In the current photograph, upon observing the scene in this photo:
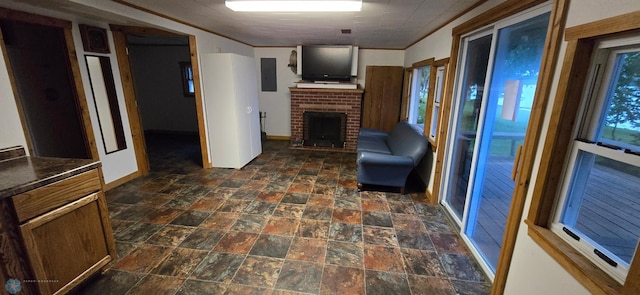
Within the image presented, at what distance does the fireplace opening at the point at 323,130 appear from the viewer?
18.1ft

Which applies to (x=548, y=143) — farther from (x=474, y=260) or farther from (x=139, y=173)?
(x=139, y=173)

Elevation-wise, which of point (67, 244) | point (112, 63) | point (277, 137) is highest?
point (112, 63)

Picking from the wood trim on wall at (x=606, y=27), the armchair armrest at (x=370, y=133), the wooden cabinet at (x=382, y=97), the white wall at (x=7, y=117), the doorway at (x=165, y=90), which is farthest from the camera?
the doorway at (x=165, y=90)

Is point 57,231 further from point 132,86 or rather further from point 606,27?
point 606,27

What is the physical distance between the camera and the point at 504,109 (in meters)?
2.01

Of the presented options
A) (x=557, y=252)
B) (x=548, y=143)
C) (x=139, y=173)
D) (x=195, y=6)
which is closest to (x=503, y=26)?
(x=548, y=143)

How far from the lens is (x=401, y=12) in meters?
2.64

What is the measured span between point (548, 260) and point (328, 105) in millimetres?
4564

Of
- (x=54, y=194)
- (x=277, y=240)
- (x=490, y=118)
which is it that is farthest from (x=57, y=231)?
(x=490, y=118)

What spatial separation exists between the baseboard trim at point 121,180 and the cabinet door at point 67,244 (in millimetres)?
1890

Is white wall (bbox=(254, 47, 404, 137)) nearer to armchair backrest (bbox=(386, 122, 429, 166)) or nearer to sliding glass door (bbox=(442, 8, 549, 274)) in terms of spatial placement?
armchair backrest (bbox=(386, 122, 429, 166))

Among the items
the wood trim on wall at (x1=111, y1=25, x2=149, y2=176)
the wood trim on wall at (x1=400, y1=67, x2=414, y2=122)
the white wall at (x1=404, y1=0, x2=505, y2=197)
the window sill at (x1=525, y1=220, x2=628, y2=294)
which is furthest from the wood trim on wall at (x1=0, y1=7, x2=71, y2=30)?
the wood trim on wall at (x1=400, y1=67, x2=414, y2=122)

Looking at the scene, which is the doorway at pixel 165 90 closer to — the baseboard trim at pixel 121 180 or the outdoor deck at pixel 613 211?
the baseboard trim at pixel 121 180

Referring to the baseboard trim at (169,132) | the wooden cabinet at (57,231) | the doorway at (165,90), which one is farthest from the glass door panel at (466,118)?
the baseboard trim at (169,132)
